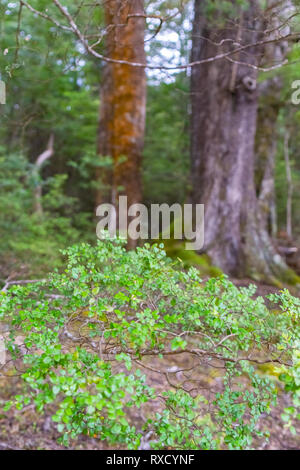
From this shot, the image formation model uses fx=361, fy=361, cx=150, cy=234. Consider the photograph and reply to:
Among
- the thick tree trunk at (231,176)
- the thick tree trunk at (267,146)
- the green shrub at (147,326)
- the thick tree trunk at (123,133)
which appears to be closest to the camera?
the green shrub at (147,326)

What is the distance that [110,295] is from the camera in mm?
2006

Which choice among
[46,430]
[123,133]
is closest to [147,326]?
[46,430]

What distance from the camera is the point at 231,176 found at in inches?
217

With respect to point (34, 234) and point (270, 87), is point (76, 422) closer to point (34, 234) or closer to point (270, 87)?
point (34, 234)

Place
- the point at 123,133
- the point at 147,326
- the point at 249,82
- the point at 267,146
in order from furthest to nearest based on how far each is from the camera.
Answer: the point at 123,133
the point at 267,146
the point at 249,82
the point at 147,326

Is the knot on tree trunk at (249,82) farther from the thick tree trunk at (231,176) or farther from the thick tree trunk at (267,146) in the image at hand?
the thick tree trunk at (267,146)

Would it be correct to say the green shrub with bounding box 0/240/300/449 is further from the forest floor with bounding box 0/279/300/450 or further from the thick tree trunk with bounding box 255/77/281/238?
the thick tree trunk with bounding box 255/77/281/238

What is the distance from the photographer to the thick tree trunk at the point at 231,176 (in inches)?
208

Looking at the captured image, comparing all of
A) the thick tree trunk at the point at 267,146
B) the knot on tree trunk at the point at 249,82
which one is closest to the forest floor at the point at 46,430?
the thick tree trunk at the point at 267,146

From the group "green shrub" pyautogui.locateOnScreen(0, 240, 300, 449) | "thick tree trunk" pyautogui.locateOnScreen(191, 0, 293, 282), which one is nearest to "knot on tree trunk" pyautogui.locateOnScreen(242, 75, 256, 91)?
"thick tree trunk" pyautogui.locateOnScreen(191, 0, 293, 282)

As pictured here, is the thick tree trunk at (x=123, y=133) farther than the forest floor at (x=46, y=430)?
Yes

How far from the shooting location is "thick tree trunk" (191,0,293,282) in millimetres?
5293

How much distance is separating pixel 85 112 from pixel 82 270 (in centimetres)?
792

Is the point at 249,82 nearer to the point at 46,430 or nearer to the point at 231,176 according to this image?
the point at 231,176
